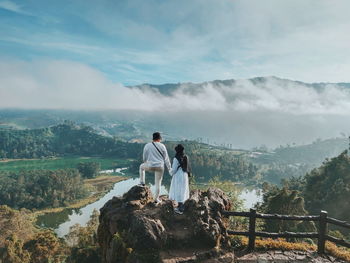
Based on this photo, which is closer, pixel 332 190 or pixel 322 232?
pixel 322 232

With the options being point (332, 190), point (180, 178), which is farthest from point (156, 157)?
point (332, 190)

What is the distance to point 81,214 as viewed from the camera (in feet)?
351

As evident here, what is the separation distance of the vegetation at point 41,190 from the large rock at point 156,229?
11638 centimetres

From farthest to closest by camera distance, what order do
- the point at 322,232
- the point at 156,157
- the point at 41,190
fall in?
the point at 41,190
the point at 156,157
the point at 322,232

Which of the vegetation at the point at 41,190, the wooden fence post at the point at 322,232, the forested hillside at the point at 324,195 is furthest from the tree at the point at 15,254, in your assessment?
the vegetation at the point at 41,190

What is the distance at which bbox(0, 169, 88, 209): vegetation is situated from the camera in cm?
11856

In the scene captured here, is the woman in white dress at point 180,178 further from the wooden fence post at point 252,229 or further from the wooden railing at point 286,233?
the wooden fence post at point 252,229

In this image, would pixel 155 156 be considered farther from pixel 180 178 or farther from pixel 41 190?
pixel 41 190

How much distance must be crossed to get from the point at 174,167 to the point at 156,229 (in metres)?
2.87

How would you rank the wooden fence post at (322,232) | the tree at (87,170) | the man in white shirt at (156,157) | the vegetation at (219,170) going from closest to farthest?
1. the wooden fence post at (322,232)
2. the man in white shirt at (156,157)
3. the tree at (87,170)
4. the vegetation at (219,170)

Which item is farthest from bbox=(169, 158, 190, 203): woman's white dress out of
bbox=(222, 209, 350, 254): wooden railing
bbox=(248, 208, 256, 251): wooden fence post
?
bbox=(248, 208, 256, 251): wooden fence post

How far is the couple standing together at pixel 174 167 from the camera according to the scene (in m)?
12.5

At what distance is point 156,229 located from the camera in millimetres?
10789

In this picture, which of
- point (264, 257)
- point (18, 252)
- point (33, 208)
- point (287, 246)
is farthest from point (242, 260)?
point (33, 208)
